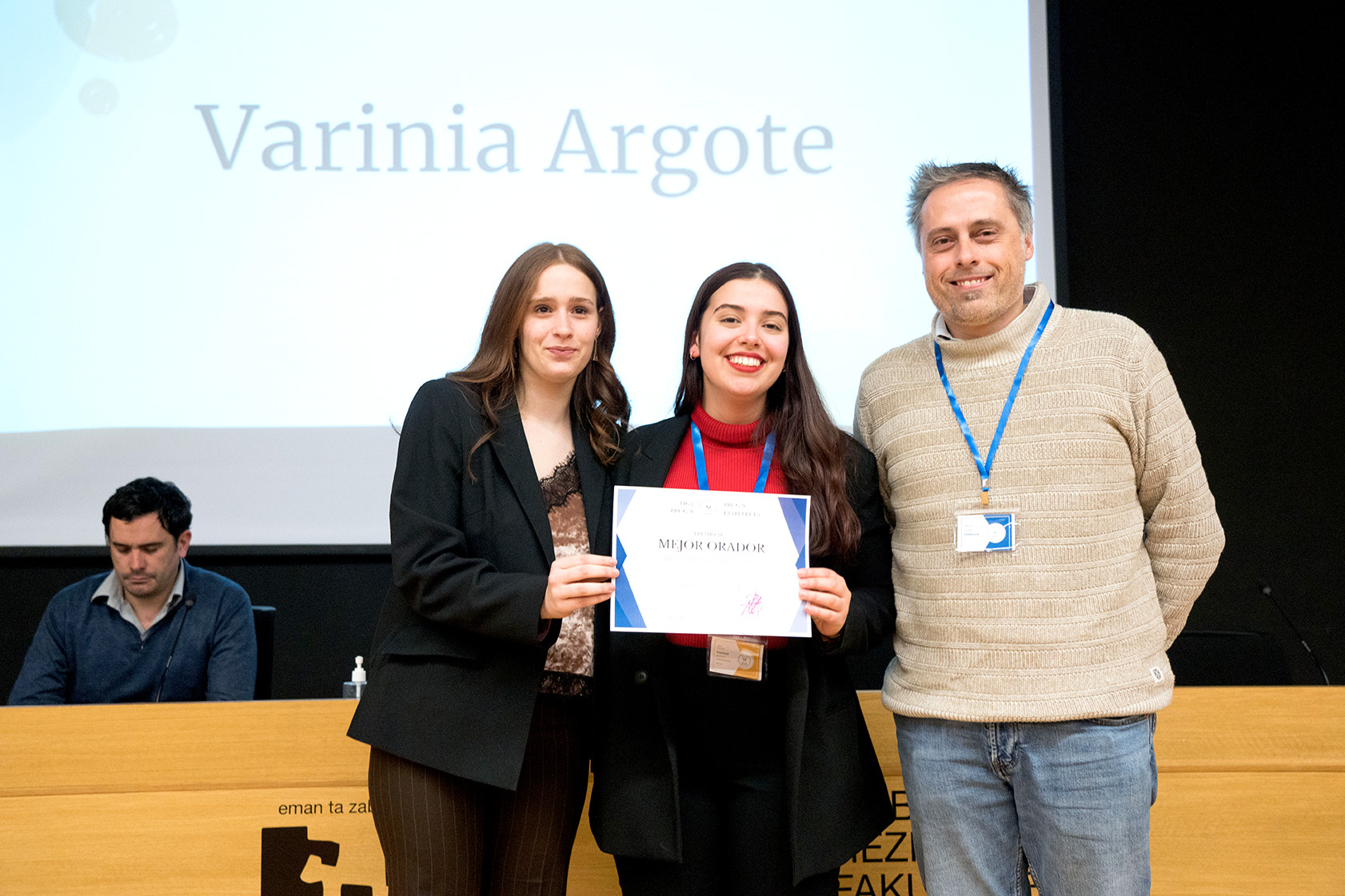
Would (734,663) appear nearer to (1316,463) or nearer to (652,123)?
(652,123)

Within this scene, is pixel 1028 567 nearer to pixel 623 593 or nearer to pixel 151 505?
pixel 623 593

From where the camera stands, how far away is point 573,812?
1486 millimetres

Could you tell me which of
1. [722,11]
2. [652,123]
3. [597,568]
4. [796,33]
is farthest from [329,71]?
[597,568]

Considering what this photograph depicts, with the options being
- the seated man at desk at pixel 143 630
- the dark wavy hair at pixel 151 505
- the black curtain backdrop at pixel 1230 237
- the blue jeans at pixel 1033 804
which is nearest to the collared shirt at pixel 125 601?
the seated man at desk at pixel 143 630

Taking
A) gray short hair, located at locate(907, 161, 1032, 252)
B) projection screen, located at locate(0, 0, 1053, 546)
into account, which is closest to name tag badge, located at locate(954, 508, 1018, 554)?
gray short hair, located at locate(907, 161, 1032, 252)

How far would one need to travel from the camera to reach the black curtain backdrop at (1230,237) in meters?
3.77

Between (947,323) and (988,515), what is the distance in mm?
376

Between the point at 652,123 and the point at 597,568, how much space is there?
238 cm

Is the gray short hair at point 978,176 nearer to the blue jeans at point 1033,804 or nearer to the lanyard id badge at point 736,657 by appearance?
the lanyard id badge at point 736,657

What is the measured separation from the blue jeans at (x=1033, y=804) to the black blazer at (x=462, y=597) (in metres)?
0.66

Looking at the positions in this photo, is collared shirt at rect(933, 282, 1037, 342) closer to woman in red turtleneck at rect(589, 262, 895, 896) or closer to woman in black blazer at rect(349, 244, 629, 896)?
woman in red turtleneck at rect(589, 262, 895, 896)

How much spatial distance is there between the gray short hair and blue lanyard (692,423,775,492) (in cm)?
46

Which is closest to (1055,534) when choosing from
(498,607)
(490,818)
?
(498,607)

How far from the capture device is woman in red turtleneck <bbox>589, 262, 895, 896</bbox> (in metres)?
1.40
